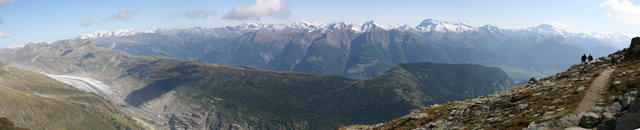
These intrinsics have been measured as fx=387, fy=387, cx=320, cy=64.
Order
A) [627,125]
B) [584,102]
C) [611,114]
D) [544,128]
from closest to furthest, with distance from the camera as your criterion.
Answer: [627,125]
[611,114]
[544,128]
[584,102]

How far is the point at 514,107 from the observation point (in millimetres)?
32188

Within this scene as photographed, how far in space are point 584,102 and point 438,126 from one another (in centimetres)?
1208

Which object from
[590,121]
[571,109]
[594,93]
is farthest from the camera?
[594,93]

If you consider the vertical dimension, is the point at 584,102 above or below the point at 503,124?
above

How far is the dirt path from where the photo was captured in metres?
24.6

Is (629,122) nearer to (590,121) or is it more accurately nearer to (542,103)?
(590,121)

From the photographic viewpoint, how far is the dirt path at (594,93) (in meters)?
24.6

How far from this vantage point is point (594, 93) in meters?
28.0

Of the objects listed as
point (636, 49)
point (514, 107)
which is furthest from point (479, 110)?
point (636, 49)

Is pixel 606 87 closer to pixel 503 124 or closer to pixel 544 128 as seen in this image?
pixel 503 124

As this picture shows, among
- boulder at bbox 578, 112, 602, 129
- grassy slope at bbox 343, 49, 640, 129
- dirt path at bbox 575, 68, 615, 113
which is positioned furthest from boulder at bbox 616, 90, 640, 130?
dirt path at bbox 575, 68, 615, 113

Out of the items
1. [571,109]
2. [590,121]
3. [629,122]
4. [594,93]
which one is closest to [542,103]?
[594,93]

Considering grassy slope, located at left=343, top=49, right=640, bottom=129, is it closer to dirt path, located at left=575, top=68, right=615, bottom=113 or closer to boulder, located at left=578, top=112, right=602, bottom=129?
dirt path, located at left=575, top=68, right=615, bottom=113

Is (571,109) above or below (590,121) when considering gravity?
below
